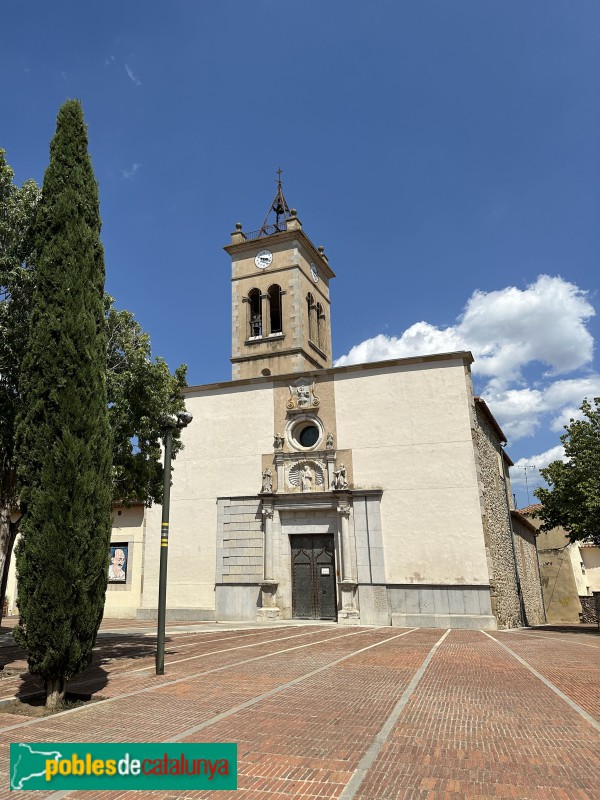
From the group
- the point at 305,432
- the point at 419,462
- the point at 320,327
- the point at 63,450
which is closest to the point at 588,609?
the point at 419,462

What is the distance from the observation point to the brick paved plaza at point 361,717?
4520 mm

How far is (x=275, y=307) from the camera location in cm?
2909

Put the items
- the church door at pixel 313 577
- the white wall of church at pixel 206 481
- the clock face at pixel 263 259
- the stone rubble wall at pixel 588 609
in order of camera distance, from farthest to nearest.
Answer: the stone rubble wall at pixel 588 609 → the clock face at pixel 263 259 → the white wall of church at pixel 206 481 → the church door at pixel 313 577

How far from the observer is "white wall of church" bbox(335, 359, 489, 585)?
1827 centimetres

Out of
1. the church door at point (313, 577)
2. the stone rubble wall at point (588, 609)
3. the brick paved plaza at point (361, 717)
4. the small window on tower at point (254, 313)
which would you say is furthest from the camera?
the stone rubble wall at point (588, 609)

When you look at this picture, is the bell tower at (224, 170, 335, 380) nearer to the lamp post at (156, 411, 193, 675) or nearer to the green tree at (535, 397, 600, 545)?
the green tree at (535, 397, 600, 545)

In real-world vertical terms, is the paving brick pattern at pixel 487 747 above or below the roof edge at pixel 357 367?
below

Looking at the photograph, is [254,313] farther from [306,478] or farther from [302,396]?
[306,478]

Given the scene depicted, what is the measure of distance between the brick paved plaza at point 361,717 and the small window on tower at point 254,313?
62.0 ft

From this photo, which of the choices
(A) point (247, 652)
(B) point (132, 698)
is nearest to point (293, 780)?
(B) point (132, 698)

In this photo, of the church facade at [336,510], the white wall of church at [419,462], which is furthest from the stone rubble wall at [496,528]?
the white wall of church at [419,462]

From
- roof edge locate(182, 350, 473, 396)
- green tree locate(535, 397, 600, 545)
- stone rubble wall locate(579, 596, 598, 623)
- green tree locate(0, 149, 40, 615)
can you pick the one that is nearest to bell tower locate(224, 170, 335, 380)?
roof edge locate(182, 350, 473, 396)

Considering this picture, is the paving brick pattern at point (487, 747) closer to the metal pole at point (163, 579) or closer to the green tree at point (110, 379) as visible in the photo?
the metal pole at point (163, 579)

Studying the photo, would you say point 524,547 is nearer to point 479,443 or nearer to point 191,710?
point 479,443
